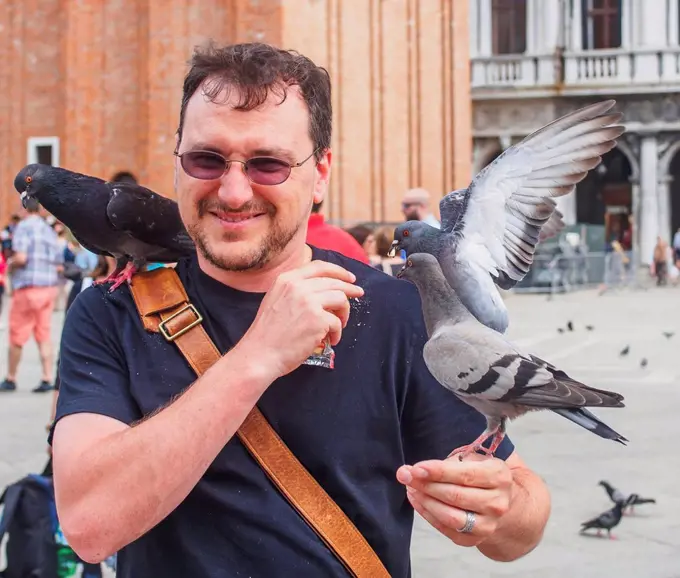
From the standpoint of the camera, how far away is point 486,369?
1.29 meters

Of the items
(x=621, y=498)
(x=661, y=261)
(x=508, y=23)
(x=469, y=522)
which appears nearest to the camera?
(x=469, y=522)

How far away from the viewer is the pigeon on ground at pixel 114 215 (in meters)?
2.82

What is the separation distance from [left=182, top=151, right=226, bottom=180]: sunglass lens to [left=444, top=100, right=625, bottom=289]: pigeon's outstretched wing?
0.39 metres

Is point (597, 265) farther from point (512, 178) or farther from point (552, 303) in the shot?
point (512, 178)

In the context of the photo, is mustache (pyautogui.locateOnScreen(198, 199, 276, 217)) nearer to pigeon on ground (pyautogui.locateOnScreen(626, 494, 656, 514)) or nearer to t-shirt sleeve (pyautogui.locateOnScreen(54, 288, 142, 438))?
t-shirt sleeve (pyautogui.locateOnScreen(54, 288, 142, 438))

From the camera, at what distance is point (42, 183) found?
324 centimetres

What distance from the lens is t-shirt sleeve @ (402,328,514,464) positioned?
6.18 feet

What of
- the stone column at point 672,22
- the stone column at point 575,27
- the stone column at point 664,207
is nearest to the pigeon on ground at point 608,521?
the stone column at point 664,207

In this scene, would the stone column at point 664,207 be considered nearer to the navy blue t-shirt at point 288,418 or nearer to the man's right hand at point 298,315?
the navy blue t-shirt at point 288,418

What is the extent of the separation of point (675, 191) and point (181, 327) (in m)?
34.8

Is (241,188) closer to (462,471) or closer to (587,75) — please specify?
(462,471)

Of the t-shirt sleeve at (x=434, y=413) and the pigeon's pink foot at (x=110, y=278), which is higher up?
the pigeon's pink foot at (x=110, y=278)

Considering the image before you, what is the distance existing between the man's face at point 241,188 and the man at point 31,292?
7807mm

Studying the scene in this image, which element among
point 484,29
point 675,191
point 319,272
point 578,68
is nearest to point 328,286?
point 319,272
